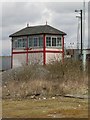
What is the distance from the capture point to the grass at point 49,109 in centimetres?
1530

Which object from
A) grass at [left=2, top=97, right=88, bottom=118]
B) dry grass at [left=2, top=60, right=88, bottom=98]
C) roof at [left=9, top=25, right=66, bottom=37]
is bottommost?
grass at [left=2, top=97, right=88, bottom=118]

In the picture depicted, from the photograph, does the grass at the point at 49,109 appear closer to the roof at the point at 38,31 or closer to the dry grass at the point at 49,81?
the dry grass at the point at 49,81

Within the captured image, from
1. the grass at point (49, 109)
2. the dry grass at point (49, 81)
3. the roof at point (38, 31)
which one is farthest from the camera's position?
the roof at point (38, 31)

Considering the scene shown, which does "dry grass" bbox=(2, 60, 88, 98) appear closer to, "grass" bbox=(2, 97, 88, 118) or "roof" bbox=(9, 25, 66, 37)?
"grass" bbox=(2, 97, 88, 118)

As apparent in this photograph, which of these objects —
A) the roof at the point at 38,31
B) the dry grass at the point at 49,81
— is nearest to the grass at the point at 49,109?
the dry grass at the point at 49,81

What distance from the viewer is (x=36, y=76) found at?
2945 cm

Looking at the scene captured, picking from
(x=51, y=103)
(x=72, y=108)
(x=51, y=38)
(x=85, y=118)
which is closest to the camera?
(x=85, y=118)

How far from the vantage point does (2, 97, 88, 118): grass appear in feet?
50.2

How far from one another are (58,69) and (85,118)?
15.3m

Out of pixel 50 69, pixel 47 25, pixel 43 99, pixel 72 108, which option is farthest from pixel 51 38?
pixel 72 108

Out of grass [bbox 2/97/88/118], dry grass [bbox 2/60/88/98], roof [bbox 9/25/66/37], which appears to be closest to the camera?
grass [bbox 2/97/88/118]

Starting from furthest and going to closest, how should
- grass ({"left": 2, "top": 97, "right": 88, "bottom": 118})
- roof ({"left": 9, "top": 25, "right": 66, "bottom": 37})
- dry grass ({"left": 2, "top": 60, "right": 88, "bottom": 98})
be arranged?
roof ({"left": 9, "top": 25, "right": 66, "bottom": 37}) < dry grass ({"left": 2, "top": 60, "right": 88, "bottom": 98}) < grass ({"left": 2, "top": 97, "right": 88, "bottom": 118})

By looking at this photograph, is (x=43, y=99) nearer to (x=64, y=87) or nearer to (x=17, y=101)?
(x=17, y=101)

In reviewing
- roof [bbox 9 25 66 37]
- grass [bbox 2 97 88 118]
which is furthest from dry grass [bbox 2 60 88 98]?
roof [bbox 9 25 66 37]
